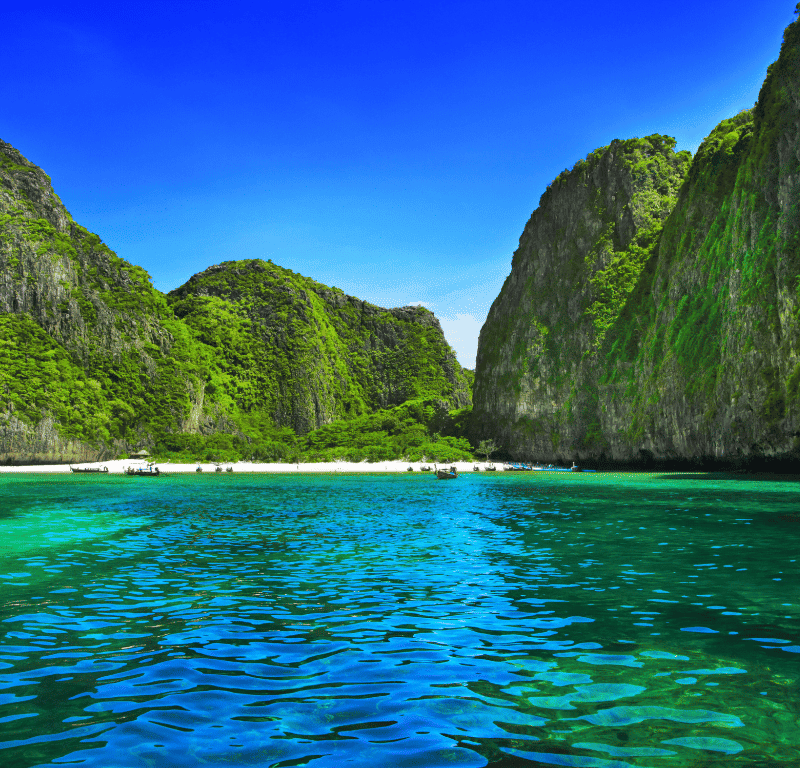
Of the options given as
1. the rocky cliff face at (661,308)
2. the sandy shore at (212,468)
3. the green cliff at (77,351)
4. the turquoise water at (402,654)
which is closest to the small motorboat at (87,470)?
the sandy shore at (212,468)

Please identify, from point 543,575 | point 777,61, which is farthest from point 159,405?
point 543,575

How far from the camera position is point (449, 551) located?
2194 cm

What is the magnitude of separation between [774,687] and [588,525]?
857 inches

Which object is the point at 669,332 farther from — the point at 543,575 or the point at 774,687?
the point at 774,687

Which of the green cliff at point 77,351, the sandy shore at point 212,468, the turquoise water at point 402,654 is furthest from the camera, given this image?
the green cliff at point 77,351

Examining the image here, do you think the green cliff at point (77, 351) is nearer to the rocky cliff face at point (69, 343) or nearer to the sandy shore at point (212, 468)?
the rocky cliff face at point (69, 343)

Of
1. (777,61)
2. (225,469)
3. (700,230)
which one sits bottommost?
(225,469)

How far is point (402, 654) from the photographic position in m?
9.65

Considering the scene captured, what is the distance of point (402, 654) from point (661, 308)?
102 m

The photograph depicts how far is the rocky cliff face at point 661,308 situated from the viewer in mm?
69062

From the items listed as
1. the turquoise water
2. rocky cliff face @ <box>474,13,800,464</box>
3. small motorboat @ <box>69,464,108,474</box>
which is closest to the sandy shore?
small motorboat @ <box>69,464,108,474</box>

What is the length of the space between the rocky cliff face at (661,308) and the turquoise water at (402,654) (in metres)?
54.4

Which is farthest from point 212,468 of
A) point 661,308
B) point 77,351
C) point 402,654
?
point 402,654

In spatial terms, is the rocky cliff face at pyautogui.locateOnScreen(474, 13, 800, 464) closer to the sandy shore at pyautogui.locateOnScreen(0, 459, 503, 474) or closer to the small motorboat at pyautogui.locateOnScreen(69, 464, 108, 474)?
the sandy shore at pyautogui.locateOnScreen(0, 459, 503, 474)
